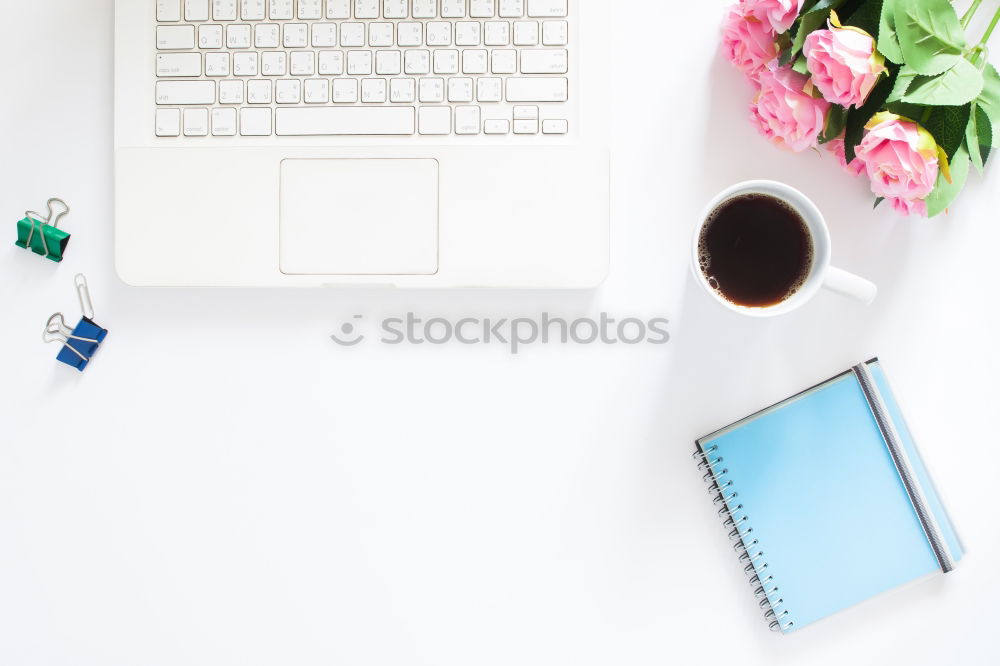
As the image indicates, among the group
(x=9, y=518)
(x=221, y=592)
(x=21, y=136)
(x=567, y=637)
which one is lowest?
(x=567, y=637)

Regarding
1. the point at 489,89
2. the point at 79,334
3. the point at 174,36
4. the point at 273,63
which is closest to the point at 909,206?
the point at 489,89

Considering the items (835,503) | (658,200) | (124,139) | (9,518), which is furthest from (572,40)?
(9,518)

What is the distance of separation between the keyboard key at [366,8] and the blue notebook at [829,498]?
22.5 inches

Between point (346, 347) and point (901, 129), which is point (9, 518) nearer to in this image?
point (346, 347)

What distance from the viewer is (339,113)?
0.68m

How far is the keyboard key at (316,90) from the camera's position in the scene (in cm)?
68

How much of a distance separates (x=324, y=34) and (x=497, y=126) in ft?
0.66

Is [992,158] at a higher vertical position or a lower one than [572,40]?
lower

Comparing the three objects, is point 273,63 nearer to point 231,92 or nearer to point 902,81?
point 231,92

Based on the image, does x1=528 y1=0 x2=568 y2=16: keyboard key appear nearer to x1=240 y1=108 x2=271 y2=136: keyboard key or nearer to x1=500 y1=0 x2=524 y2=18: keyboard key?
x1=500 y1=0 x2=524 y2=18: keyboard key

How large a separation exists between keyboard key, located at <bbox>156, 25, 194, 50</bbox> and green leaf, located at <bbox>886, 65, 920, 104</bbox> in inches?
26.6

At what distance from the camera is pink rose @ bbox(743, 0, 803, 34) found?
62 centimetres

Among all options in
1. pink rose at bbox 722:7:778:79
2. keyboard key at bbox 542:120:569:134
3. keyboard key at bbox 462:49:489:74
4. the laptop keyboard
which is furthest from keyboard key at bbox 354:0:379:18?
pink rose at bbox 722:7:778:79

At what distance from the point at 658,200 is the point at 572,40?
19 cm
